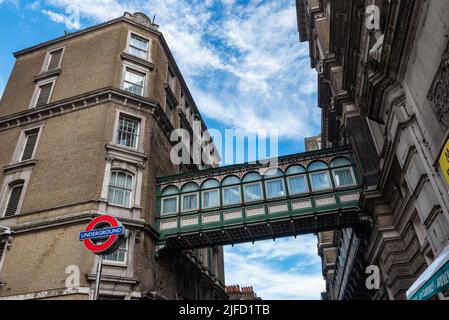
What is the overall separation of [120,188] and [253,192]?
769cm

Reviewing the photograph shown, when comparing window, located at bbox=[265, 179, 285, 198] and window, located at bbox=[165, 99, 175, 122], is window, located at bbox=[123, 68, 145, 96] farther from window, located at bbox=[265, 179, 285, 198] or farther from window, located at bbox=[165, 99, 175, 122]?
window, located at bbox=[265, 179, 285, 198]

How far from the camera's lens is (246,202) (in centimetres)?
1897

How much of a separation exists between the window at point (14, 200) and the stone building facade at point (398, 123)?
19264mm

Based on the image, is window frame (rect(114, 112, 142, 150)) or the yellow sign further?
window frame (rect(114, 112, 142, 150))

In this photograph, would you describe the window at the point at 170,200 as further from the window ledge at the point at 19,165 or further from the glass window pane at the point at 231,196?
the window ledge at the point at 19,165

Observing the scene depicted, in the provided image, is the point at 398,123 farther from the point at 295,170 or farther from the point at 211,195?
the point at 211,195

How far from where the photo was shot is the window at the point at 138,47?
25011mm

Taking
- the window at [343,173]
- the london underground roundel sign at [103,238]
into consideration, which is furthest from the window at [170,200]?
the london underground roundel sign at [103,238]

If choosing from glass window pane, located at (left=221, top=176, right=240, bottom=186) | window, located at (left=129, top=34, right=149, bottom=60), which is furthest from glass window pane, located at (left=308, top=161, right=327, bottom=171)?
window, located at (left=129, top=34, right=149, bottom=60)

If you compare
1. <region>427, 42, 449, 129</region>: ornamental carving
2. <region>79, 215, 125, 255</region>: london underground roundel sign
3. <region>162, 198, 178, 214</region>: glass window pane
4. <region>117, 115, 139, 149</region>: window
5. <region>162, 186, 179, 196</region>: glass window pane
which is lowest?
<region>79, 215, 125, 255</region>: london underground roundel sign

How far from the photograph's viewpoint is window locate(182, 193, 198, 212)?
19812 mm
